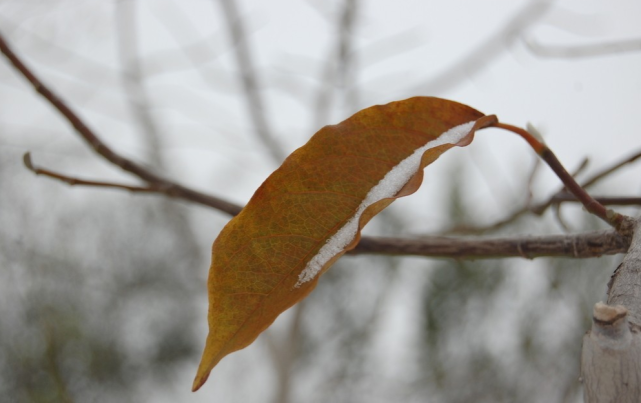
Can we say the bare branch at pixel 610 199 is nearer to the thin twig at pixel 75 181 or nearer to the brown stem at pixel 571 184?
the brown stem at pixel 571 184

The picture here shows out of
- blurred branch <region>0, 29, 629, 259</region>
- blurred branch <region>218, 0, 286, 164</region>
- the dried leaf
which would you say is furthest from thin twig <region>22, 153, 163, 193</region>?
blurred branch <region>218, 0, 286, 164</region>

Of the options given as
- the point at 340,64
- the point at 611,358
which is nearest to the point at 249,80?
the point at 340,64

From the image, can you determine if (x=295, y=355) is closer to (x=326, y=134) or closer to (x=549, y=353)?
(x=549, y=353)

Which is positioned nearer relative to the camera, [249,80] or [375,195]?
[375,195]

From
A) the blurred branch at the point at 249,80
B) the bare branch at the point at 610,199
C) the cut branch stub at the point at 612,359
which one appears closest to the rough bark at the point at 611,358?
the cut branch stub at the point at 612,359

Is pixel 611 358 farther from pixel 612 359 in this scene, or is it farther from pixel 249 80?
pixel 249 80

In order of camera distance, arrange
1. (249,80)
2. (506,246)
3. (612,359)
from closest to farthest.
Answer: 1. (612,359)
2. (506,246)
3. (249,80)
